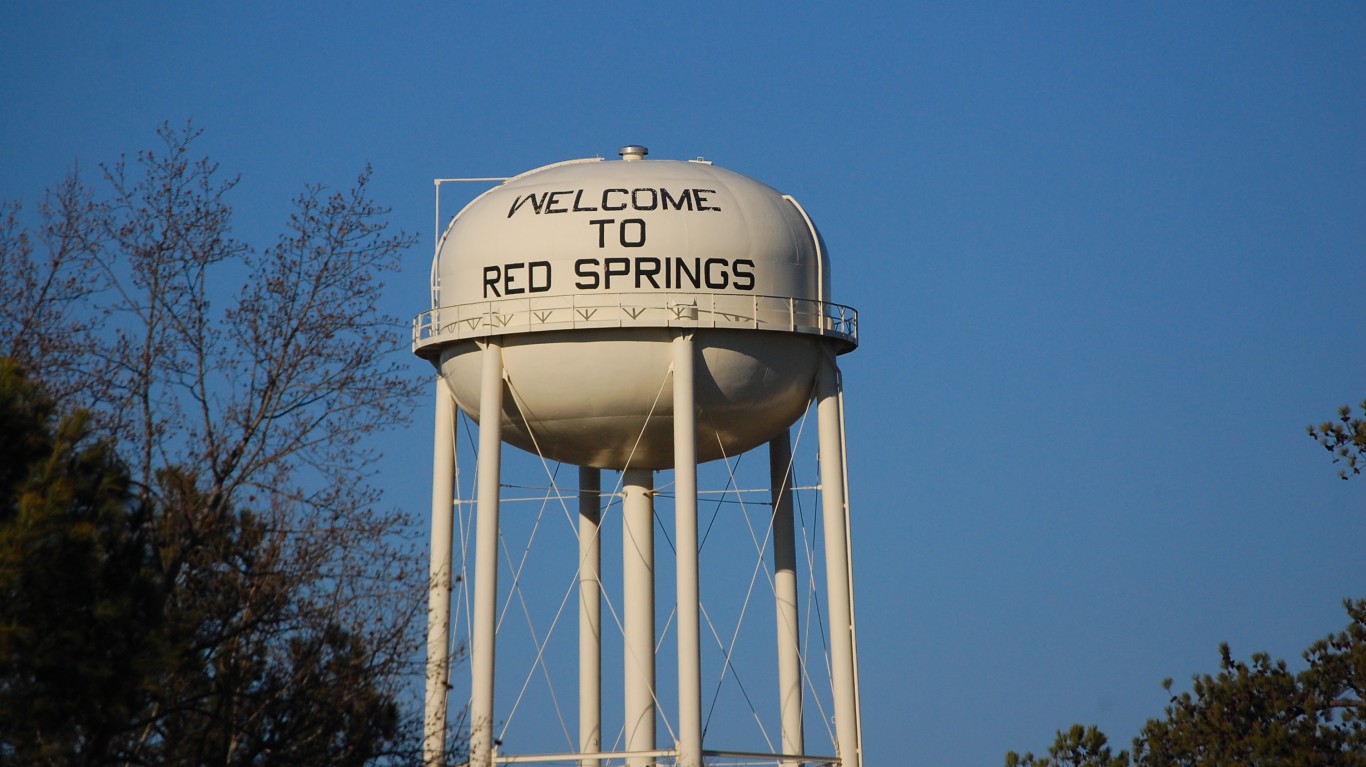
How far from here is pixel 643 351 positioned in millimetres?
26750

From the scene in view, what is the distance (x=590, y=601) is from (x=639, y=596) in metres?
0.99

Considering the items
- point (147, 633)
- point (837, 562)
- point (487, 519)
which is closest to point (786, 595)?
point (837, 562)

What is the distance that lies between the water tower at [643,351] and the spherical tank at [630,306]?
0.02 m

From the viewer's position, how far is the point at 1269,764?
26.1 m

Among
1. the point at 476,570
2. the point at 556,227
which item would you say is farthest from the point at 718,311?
the point at 476,570

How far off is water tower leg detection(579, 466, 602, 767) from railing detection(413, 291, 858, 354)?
3.88 m

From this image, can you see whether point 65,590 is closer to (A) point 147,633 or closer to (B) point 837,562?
(A) point 147,633

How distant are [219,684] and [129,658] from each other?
1710 millimetres

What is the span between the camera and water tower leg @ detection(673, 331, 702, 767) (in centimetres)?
2634

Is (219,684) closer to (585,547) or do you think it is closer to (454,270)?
A: (454,270)

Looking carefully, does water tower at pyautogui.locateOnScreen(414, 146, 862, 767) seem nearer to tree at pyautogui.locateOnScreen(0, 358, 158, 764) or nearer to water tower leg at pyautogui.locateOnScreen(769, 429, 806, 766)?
water tower leg at pyautogui.locateOnScreen(769, 429, 806, 766)

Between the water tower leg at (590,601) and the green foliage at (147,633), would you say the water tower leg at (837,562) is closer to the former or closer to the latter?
the water tower leg at (590,601)

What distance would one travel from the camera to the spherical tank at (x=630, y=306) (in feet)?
87.8

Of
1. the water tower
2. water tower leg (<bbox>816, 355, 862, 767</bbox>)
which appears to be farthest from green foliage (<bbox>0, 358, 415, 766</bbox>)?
water tower leg (<bbox>816, 355, 862, 767</bbox>)
